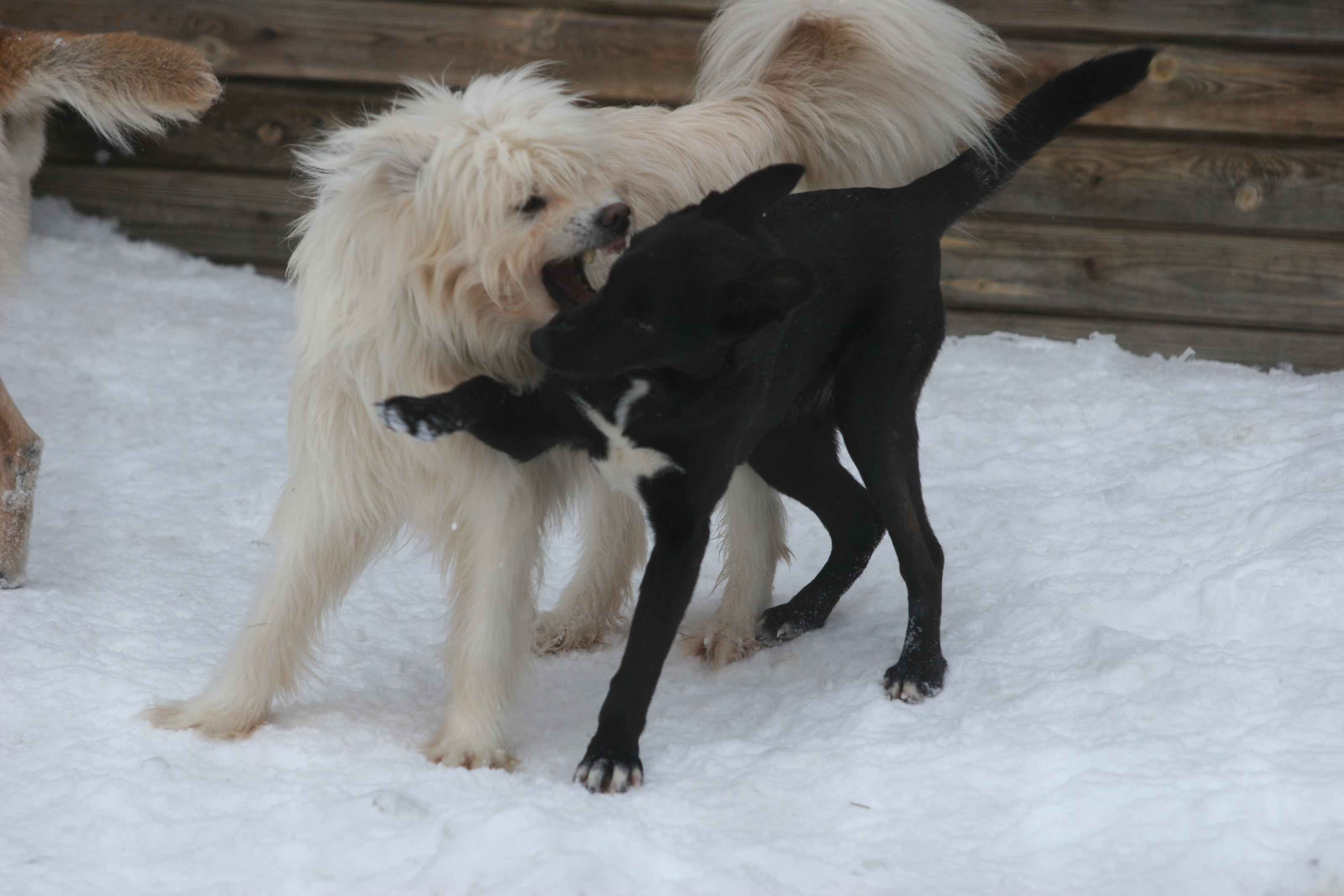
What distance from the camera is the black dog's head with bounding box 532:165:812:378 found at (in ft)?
7.39

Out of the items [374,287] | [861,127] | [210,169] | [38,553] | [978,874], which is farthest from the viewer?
[210,169]

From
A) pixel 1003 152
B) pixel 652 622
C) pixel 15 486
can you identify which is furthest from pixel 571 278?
pixel 15 486

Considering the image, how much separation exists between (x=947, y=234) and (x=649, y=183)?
9.57 feet

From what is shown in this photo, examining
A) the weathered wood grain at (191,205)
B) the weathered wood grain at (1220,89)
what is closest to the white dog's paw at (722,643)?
the weathered wood grain at (1220,89)

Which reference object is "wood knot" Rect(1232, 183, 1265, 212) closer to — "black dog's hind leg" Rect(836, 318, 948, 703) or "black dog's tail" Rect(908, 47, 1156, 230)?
"black dog's tail" Rect(908, 47, 1156, 230)

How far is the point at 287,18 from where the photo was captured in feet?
17.9

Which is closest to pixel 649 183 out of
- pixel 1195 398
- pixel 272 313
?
pixel 1195 398

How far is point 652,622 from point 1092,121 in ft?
12.5

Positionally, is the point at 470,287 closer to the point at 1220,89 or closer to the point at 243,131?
the point at 243,131

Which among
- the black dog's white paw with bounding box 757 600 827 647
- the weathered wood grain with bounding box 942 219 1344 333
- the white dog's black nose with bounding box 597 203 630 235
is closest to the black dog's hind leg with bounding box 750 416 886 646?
the black dog's white paw with bounding box 757 600 827 647

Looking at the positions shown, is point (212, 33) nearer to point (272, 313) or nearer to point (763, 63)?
point (272, 313)

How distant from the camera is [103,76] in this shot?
3.46 metres

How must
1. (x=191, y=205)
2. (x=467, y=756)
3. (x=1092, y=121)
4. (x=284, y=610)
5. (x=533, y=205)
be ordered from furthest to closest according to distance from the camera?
1. (x=191, y=205)
2. (x=1092, y=121)
3. (x=284, y=610)
4. (x=467, y=756)
5. (x=533, y=205)

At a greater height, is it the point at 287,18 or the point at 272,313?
the point at 287,18
